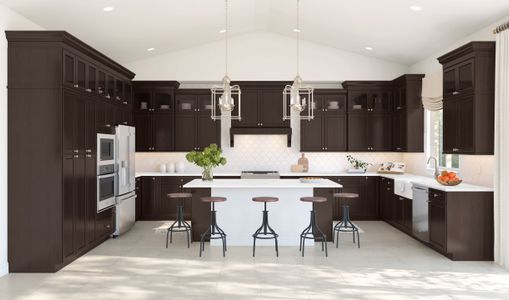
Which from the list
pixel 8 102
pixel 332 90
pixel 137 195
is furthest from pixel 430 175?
pixel 8 102

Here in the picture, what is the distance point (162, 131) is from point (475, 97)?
6.04 metres

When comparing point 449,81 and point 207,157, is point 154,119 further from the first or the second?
point 449,81

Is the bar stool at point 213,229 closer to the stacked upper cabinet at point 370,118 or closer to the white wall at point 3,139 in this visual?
the white wall at point 3,139

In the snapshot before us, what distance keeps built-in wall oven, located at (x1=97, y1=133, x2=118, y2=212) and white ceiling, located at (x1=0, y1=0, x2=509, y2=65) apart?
1680 mm

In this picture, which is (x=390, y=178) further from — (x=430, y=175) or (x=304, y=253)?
(x=304, y=253)

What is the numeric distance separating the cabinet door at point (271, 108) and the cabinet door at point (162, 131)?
1.92 meters

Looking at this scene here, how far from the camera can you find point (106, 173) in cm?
699

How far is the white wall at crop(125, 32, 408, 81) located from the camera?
31.9ft

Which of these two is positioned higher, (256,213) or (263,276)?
(256,213)

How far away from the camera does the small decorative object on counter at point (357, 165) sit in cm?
953

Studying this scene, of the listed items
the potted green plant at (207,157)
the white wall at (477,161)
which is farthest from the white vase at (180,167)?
the white wall at (477,161)

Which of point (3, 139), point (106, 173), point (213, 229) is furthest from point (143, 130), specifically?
point (3, 139)

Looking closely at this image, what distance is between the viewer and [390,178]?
8.51m

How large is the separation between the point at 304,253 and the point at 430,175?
340cm
